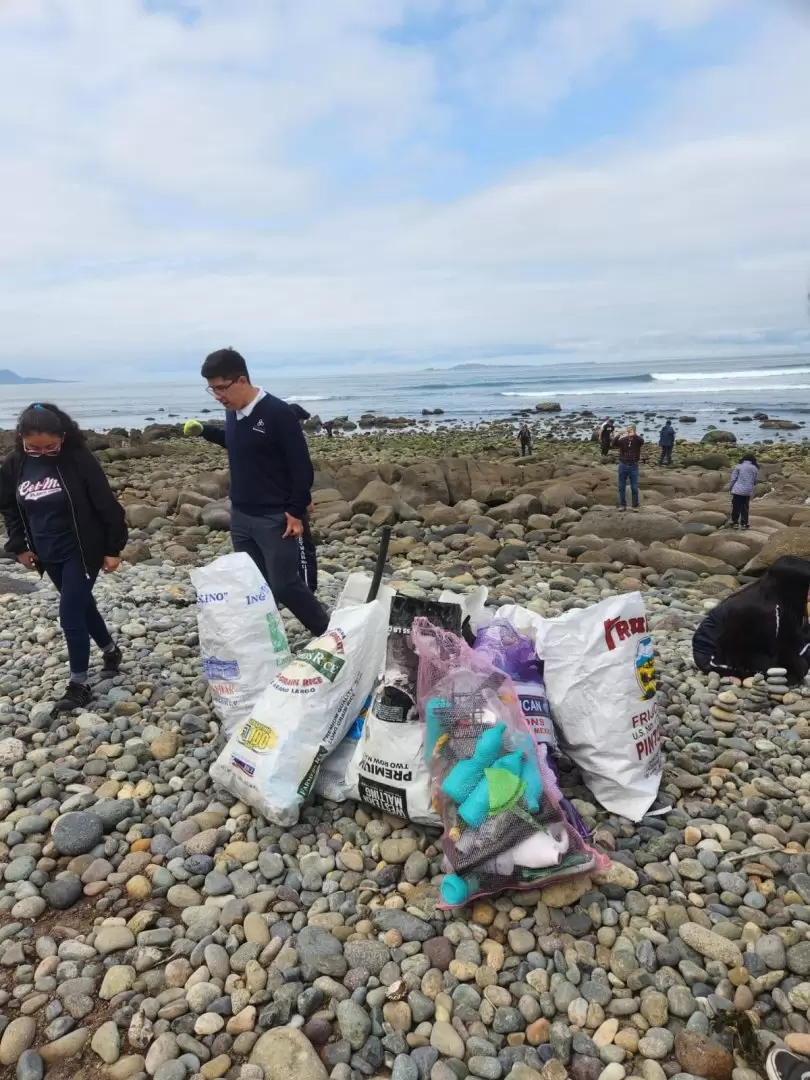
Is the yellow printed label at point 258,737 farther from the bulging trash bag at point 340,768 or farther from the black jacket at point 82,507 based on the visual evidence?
the black jacket at point 82,507

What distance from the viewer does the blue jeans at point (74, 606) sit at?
3.98 meters

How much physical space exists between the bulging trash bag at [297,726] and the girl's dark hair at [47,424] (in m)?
1.86

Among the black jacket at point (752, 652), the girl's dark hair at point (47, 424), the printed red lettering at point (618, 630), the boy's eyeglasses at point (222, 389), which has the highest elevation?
the boy's eyeglasses at point (222, 389)

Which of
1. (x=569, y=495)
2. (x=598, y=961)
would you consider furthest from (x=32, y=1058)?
(x=569, y=495)

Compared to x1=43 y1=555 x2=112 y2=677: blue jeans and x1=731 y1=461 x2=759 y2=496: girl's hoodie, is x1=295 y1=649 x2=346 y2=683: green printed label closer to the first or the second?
x1=43 y1=555 x2=112 y2=677: blue jeans

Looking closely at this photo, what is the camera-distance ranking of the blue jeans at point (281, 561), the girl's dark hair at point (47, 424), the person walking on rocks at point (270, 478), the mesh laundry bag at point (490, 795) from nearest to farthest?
the mesh laundry bag at point (490, 795)
the girl's dark hair at point (47, 424)
the person walking on rocks at point (270, 478)
the blue jeans at point (281, 561)

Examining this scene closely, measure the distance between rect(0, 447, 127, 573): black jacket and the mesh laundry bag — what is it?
2238 millimetres

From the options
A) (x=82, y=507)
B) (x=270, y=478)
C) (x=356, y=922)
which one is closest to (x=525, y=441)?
(x=270, y=478)

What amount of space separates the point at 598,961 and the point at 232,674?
2.06m

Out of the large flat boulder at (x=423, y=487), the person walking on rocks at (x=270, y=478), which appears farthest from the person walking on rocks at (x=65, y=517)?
the large flat boulder at (x=423, y=487)

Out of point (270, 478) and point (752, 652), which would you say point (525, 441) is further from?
point (270, 478)

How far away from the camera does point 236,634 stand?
11.6 ft

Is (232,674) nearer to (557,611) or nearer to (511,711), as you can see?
(511,711)

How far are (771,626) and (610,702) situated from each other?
1790 mm
